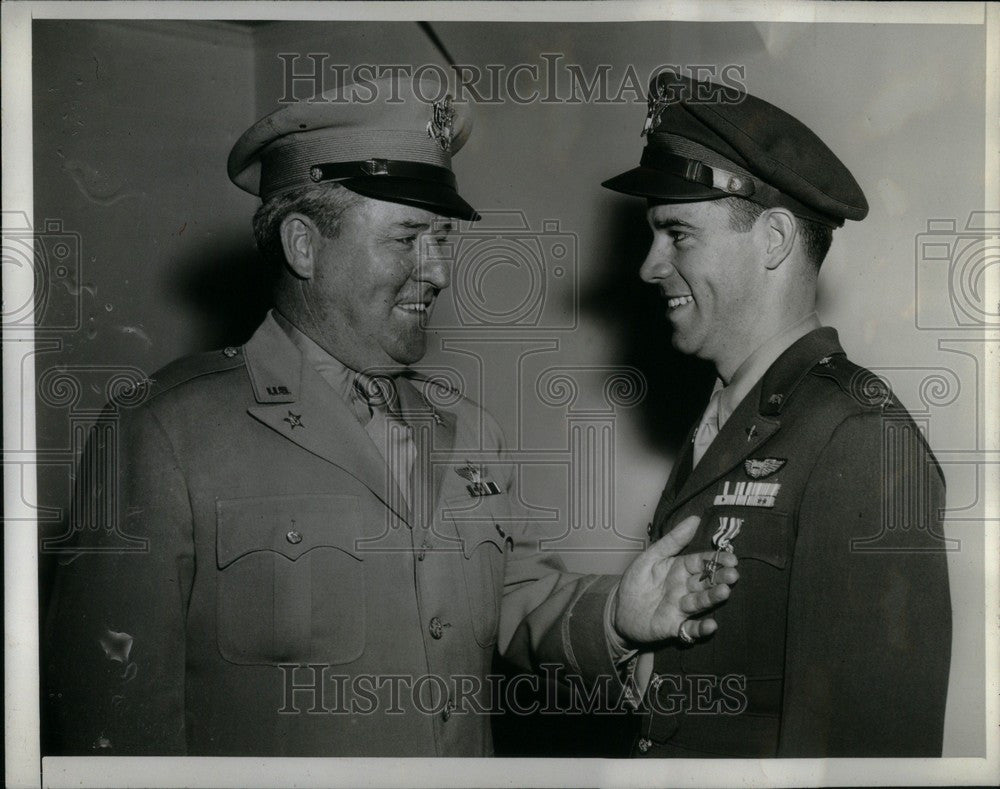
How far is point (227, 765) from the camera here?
2186 millimetres

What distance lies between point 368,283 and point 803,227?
0.89 m

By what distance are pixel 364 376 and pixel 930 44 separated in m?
1.43

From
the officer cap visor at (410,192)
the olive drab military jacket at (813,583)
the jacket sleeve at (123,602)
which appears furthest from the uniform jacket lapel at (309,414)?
the olive drab military jacket at (813,583)

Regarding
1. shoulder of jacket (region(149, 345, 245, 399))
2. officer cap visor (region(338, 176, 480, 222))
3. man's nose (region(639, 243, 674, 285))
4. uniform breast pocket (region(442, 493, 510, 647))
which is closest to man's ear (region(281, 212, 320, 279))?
officer cap visor (region(338, 176, 480, 222))

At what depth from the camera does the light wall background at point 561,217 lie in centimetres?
226

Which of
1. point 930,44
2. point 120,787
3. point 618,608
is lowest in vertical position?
point 120,787

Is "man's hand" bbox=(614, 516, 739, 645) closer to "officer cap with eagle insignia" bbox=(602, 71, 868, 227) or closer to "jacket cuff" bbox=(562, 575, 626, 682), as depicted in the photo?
"jacket cuff" bbox=(562, 575, 626, 682)

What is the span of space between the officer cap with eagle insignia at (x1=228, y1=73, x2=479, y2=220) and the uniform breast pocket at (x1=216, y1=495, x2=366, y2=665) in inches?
25.4

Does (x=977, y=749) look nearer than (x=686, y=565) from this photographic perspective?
No

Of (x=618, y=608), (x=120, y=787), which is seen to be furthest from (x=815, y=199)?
(x=120, y=787)

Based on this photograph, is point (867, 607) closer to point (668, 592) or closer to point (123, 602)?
point (668, 592)

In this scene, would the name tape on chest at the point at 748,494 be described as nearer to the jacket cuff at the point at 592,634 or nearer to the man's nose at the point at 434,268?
the jacket cuff at the point at 592,634

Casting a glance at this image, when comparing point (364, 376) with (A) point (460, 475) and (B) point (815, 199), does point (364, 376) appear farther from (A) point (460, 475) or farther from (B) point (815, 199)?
(B) point (815, 199)

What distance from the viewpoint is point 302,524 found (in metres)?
2.15
